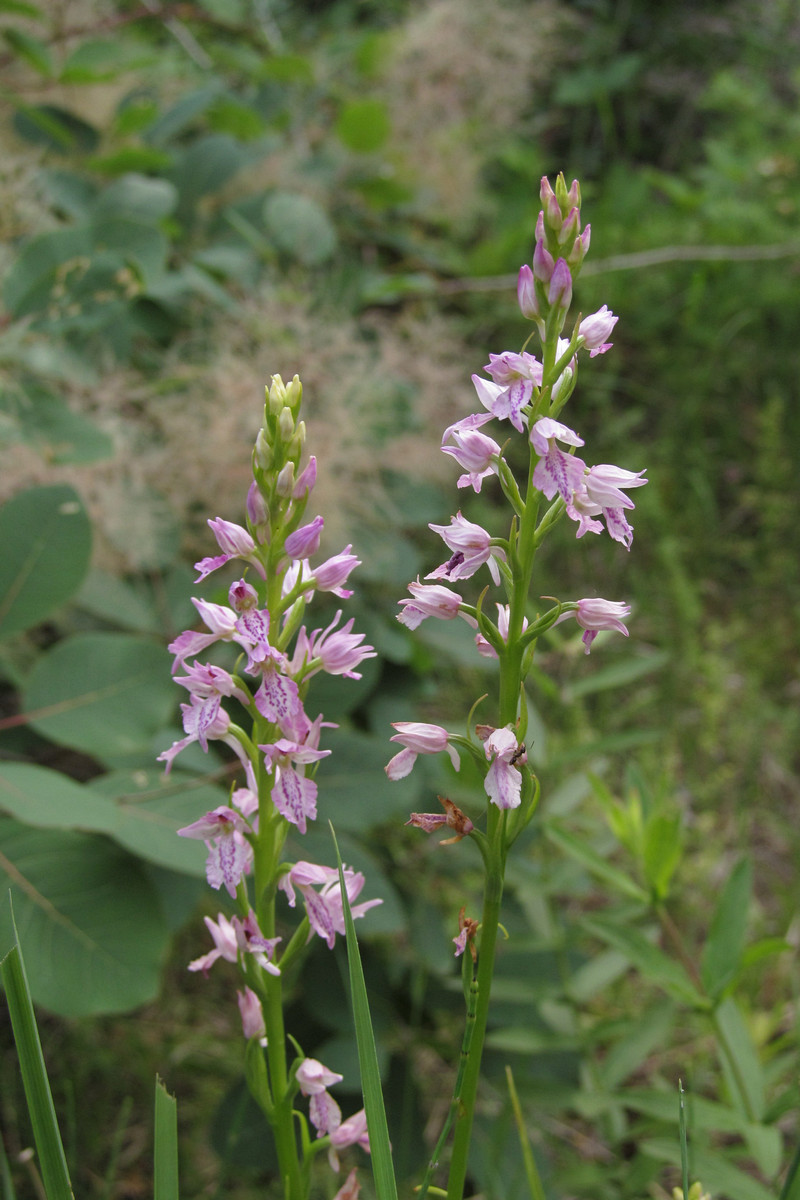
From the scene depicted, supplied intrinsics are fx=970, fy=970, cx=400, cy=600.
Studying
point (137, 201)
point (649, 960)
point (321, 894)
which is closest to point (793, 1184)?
point (321, 894)

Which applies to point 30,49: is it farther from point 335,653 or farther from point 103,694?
point 335,653

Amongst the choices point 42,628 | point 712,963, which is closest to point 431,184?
point 42,628

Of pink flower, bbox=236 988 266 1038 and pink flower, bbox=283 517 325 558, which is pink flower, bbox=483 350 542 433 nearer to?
pink flower, bbox=283 517 325 558

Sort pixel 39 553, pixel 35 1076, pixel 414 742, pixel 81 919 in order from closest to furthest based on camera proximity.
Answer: pixel 35 1076
pixel 414 742
pixel 81 919
pixel 39 553

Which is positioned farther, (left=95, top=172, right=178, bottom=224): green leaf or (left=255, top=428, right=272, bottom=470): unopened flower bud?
(left=95, top=172, right=178, bottom=224): green leaf

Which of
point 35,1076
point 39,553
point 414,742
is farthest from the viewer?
point 39,553

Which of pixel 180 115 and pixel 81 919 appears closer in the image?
pixel 81 919

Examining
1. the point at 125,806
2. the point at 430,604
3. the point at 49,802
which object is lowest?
the point at 125,806

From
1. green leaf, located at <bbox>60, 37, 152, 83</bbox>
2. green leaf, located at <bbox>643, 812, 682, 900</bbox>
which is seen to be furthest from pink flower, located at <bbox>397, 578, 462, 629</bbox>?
green leaf, located at <bbox>60, 37, 152, 83</bbox>
